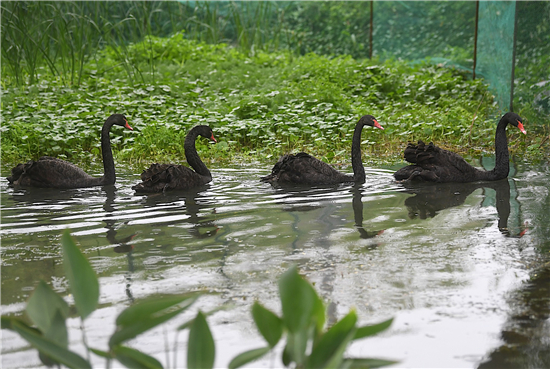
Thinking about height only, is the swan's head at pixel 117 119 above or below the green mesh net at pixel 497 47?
below

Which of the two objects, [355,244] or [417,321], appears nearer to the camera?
[417,321]

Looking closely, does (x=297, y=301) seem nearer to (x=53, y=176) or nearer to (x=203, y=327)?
(x=203, y=327)

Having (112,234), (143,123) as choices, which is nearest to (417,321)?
(112,234)

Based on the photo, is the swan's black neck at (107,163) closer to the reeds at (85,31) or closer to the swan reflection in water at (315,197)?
the swan reflection in water at (315,197)

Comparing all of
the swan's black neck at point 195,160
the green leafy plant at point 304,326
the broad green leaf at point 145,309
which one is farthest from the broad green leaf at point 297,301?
the swan's black neck at point 195,160

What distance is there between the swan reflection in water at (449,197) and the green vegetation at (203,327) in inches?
138

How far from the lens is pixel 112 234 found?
458 cm

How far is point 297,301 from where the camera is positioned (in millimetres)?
1202

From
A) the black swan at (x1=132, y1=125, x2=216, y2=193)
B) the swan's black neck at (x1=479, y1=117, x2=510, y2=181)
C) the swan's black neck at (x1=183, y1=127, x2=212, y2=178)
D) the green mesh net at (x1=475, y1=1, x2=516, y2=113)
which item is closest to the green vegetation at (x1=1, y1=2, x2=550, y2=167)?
the green mesh net at (x1=475, y1=1, x2=516, y2=113)

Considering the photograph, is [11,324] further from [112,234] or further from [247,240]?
[112,234]

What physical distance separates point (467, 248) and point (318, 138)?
16.9 ft

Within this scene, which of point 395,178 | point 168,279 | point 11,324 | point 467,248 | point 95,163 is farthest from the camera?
point 95,163

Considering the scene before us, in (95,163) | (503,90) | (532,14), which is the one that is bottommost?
(95,163)

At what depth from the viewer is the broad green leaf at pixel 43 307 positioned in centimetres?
128
